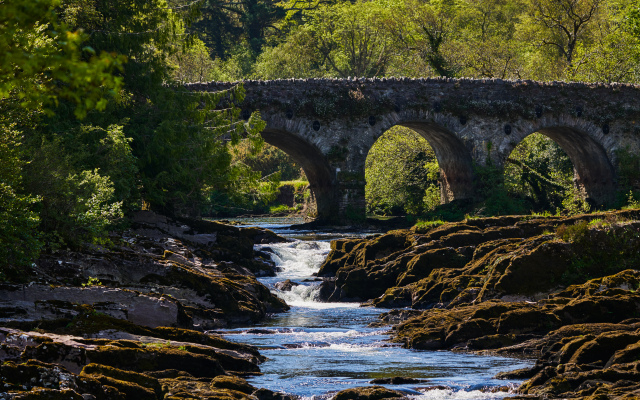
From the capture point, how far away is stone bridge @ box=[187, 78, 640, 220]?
34.0 meters

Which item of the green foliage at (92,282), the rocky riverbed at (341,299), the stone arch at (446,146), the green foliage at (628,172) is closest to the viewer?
the rocky riverbed at (341,299)

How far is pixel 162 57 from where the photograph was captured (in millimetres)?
23969

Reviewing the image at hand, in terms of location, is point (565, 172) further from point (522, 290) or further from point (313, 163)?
point (522, 290)

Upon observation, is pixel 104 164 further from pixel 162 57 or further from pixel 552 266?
pixel 552 266

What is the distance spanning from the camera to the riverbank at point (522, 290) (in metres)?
10.4

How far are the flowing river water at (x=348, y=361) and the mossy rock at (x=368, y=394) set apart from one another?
1.19 feet

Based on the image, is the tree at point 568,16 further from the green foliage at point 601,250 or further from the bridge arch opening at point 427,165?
the green foliage at point 601,250

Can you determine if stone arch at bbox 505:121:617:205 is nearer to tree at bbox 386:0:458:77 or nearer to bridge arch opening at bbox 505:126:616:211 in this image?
bridge arch opening at bbox 505:126:616:211

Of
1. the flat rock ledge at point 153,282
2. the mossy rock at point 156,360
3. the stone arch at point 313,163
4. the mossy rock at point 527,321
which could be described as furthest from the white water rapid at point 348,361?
the stone arch at point 313,163

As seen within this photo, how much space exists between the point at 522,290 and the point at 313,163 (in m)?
22.0

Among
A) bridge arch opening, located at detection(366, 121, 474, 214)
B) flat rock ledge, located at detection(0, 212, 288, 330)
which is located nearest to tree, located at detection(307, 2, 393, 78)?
bridge arch opening, located at detection(366, 121, 474, 214)

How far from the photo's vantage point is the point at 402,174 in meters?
41.5

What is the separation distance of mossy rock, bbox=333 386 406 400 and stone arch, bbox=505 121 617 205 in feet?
94.1

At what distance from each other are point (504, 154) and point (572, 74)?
9750 mm
